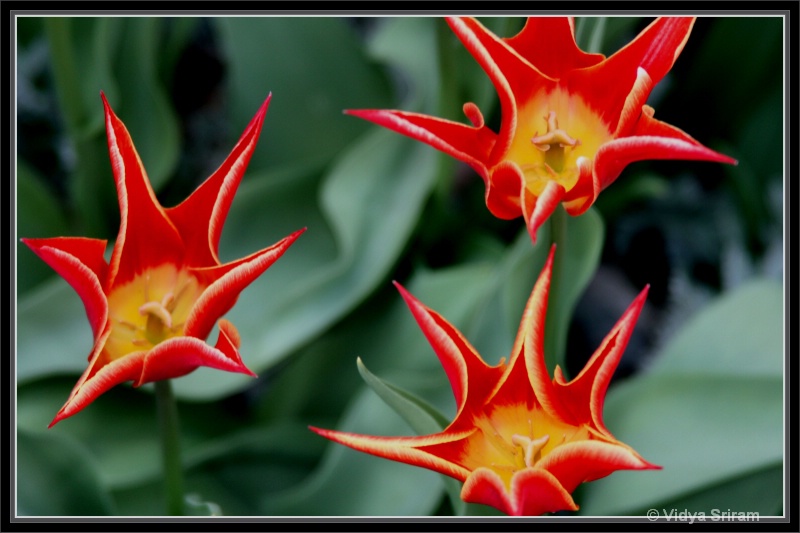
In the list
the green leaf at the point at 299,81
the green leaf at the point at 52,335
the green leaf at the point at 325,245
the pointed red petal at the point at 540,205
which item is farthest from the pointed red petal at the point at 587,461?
the green leaf at the point at 299,81

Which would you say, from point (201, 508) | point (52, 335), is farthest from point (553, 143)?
point (52, 335)

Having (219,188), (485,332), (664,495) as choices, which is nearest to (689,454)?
(664,495)

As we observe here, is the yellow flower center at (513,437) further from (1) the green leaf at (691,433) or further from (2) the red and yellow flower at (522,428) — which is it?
(1) the green leaf at (691,433)

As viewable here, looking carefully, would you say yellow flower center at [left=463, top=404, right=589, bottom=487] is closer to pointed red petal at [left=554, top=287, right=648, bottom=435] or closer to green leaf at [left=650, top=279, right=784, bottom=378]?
pointed red petal at [left=554, top=287, right=648, bottom=435]

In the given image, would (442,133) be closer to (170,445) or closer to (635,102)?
(635,102)

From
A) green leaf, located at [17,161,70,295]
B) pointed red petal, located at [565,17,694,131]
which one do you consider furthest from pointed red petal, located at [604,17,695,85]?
green leaf, located at [17,161,70,295]

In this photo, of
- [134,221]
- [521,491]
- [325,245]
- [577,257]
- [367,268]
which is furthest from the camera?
[325,245]
